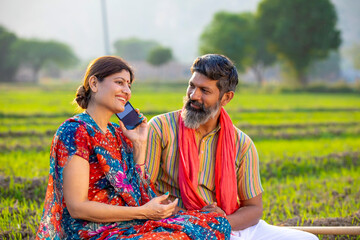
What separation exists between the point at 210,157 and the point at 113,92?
3.27ft

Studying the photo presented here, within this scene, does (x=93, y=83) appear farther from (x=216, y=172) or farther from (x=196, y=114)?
(x=216, y=172)

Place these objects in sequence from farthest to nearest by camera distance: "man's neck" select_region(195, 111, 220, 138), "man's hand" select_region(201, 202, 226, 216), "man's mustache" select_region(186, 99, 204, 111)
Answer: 1. "man's neck" select_region(195, 111, 220, 138)
2. "man's mustache" select_region(186, 99, 204, 111)
3. "man's hand" select_region(201, 202, 226, 216)

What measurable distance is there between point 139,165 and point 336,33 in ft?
161

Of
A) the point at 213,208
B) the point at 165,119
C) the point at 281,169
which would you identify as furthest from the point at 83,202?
the point at 281,169

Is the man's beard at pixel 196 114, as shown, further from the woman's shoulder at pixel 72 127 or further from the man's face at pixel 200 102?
the woman's shoulder at pixel 72 127

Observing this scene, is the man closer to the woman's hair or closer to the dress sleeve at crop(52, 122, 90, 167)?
the woman's hair

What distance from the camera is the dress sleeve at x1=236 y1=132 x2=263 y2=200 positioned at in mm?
3146

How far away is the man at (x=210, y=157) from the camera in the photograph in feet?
9.98

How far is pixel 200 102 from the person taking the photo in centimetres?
312

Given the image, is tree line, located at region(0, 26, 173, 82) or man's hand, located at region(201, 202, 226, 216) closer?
man's hand, located at region(201, 202, 226, 216)

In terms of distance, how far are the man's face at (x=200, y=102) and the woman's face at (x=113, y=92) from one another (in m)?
0.62

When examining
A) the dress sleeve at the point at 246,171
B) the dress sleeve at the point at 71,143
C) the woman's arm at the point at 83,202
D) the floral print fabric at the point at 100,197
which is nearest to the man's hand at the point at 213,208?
the floral print fabric at the point at 100,197

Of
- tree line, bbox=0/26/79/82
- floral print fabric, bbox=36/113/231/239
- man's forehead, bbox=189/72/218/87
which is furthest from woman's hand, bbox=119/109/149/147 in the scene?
tree line, bbox=0/26/79/82

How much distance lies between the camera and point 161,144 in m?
3.16
